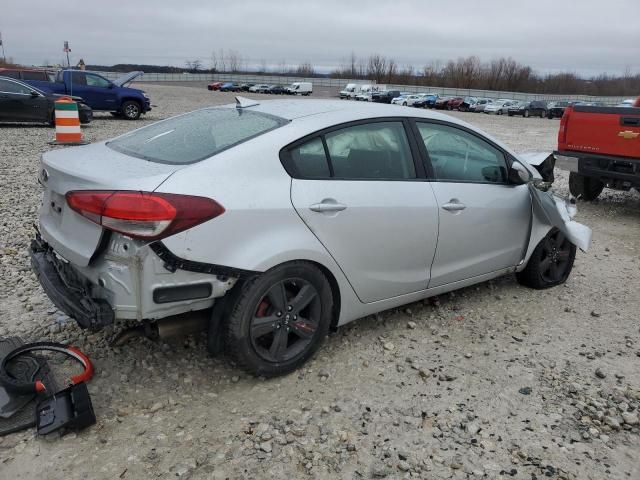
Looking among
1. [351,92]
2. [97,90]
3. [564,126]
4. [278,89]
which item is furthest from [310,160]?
[278,89]

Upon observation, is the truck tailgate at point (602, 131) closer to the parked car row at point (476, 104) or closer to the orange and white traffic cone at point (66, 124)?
the orange and white traffic cone at point (66, 124)

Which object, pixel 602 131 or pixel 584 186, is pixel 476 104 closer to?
pixel 584 186

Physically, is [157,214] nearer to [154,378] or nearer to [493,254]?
[154,378]

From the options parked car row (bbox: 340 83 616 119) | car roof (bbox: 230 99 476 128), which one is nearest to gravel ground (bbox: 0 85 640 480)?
car roof (bbox: 230 99 476 128)

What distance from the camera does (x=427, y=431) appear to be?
288cm

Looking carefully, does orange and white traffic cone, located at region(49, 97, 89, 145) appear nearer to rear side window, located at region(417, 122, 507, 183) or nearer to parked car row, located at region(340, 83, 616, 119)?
rear side window, located at region(417, 122, 507, 183)

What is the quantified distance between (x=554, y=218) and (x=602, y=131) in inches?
156

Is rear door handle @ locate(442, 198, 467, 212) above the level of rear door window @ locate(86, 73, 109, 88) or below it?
below

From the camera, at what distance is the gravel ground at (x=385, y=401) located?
2.61 meters

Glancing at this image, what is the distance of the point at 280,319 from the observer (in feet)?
10.3

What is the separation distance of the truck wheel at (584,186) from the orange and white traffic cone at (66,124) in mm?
9878

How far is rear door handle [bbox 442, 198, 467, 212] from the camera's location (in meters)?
3.77

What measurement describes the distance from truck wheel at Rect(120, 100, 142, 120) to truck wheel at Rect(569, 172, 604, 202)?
16.0 metres

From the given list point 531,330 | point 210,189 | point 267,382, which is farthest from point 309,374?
point 531,330
